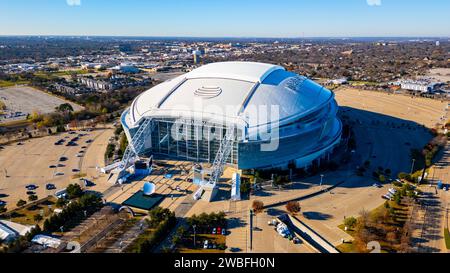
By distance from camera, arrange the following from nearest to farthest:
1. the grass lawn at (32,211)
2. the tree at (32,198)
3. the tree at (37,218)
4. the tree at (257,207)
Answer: the tree at (37,218) → the grass lawn at (32,211) → the tree at (257,207) → the tree at (32,198)

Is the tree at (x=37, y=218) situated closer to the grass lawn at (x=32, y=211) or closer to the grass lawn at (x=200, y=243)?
the grass lawn at (x=32, y=211)

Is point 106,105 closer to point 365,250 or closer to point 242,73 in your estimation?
point 242,73

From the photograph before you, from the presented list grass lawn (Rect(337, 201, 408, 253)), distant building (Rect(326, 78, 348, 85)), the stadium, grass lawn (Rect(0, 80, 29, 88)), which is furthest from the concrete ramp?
grass lawn (Rect(0, 80, 29, 88))

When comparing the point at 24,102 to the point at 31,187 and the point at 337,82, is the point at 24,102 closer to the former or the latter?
the point at 31,187

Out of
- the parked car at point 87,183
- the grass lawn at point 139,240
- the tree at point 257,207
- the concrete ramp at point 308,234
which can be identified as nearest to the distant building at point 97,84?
the parked car at point 87,183

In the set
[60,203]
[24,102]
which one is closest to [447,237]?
[60,203]

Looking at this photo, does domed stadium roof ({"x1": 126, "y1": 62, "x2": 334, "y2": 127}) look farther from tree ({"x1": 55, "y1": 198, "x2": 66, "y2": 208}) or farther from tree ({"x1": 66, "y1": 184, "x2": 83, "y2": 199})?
tree ({"x1": 55, "y1": 198, "x2": 66, "y2": 208})
